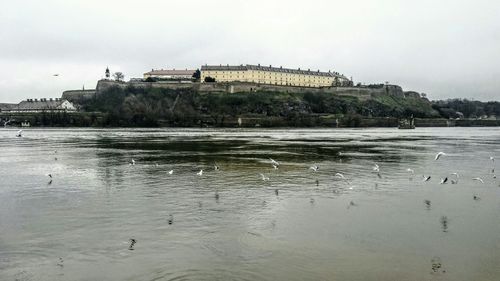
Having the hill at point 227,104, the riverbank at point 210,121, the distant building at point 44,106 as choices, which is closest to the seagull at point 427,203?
the riverbank at point 210,121

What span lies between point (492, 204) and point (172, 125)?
429ft

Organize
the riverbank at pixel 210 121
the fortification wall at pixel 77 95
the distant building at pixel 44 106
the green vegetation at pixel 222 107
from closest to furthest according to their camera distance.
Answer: the riverbank at pixel 210 121 → the green vegetation at pixel 222 107 → the distant building at pixel 44 106 → the fortification wall at pixel 77 95

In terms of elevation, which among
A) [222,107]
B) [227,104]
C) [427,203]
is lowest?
[427,203]

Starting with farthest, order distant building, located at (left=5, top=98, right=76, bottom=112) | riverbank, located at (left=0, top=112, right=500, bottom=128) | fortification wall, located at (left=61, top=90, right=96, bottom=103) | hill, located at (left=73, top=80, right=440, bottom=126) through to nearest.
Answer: fortification wall, located at (left=61, top=90, right=96, bottom=103) < distant building, located at (left=5, top=98, right=76, bottom=112) < hill, located at (left=73, top=80, right=440, bottom=126) < riverbank, located at (left=0, top=112, right=500, bottom=128)

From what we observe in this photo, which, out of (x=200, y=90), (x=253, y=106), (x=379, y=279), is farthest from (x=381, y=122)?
(x=379, y=279)

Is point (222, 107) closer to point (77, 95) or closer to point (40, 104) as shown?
point (77, 95)

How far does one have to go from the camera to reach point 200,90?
17725 cm

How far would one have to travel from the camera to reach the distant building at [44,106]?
169m

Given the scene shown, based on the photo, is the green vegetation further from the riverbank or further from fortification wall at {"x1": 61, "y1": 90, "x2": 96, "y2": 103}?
fortification wall at {"x1": 61, "y1": 90, "x2": 96, "y2": 103}

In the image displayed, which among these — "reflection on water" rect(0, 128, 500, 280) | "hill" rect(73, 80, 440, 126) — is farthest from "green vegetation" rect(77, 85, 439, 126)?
"reflection on water" rect(0, 128, 500, 280)

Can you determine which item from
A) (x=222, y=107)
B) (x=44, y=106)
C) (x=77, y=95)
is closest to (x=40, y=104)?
(x=44, y=106)

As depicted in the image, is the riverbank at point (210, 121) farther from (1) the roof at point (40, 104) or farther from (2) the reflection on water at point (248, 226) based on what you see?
(2) the reflection on water at point (248, 226)

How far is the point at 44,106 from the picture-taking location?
17650 cm

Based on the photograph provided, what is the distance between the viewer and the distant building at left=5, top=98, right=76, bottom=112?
168663 millimetres
